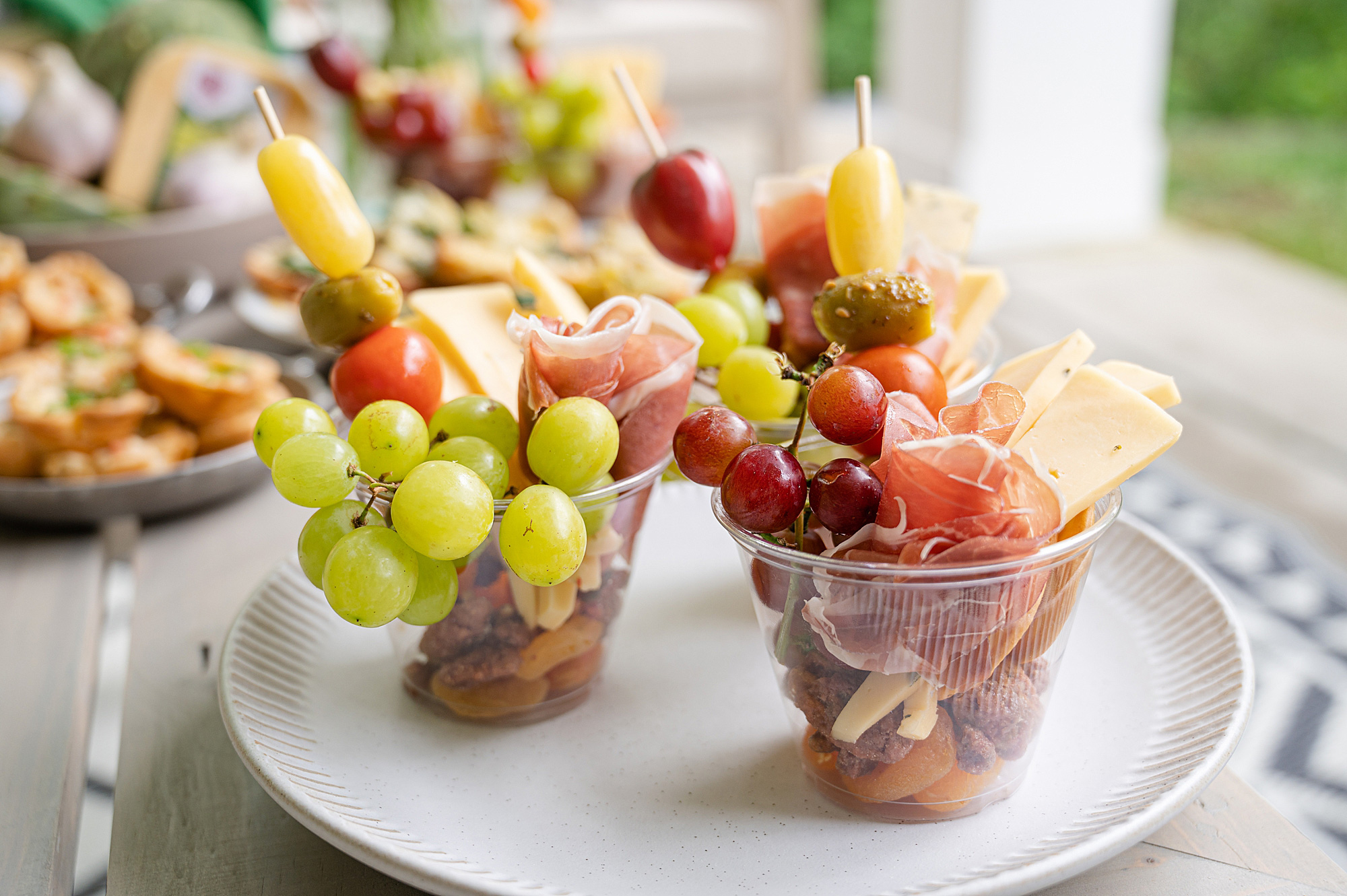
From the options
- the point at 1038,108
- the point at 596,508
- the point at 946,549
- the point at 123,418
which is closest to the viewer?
the point at 946,549

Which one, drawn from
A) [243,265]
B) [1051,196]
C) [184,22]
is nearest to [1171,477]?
[243,265]

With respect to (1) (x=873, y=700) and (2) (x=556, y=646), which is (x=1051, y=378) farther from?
(2) (x=556, y=646)

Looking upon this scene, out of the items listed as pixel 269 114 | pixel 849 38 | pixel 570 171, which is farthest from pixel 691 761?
pixel 849 38

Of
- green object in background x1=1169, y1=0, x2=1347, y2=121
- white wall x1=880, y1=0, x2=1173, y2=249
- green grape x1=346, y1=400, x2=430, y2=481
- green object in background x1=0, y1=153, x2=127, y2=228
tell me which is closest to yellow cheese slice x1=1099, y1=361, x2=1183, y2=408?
green grape x1=346, y1=400, x2=430, y2=481

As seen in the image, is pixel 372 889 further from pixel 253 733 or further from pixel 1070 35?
pixel 1070 35

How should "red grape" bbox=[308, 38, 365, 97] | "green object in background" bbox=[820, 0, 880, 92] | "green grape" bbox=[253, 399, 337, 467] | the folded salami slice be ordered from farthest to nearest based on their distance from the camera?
1. "green object in background" bbox=[820, 0, 880, 92]
2. "red grape" bbox=[308, 38, 365, 97]
3. "green grape" bbox=[253, 399, 337, 467]
4. the folded salami slice

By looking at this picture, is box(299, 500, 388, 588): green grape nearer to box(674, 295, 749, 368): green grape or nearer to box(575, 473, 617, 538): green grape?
box(575, 473, 617, 538): green grape

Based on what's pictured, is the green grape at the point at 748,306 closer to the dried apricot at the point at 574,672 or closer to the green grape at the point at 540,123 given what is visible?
the dried apricot at the point at 574,672
